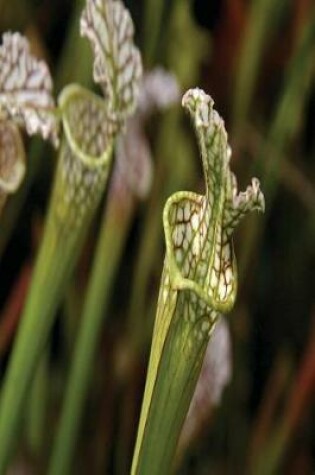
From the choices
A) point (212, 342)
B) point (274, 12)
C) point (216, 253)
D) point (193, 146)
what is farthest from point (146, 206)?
point (216, 253)

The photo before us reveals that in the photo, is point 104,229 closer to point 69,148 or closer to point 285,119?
point 69,148

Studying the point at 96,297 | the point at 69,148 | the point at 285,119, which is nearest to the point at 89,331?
the point at 96,297

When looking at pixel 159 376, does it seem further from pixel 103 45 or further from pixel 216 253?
pixel 103 45

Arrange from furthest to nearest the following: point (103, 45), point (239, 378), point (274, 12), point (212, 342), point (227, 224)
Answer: point (239, 378) → point (274, 12) → point (212, 342) → point (103, 45) → point (227, 224)

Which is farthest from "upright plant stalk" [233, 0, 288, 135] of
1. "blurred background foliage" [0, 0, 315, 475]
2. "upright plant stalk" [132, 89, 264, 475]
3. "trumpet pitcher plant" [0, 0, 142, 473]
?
"upright plant stalk" [132, 89, 264, 475]

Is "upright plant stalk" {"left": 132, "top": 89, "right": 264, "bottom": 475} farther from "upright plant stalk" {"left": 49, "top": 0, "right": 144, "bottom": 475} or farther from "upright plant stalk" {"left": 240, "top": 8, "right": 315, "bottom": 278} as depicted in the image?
"upright plant stalk" {"left": 240, "top": 8, "right": 315, "bottom": 278}
